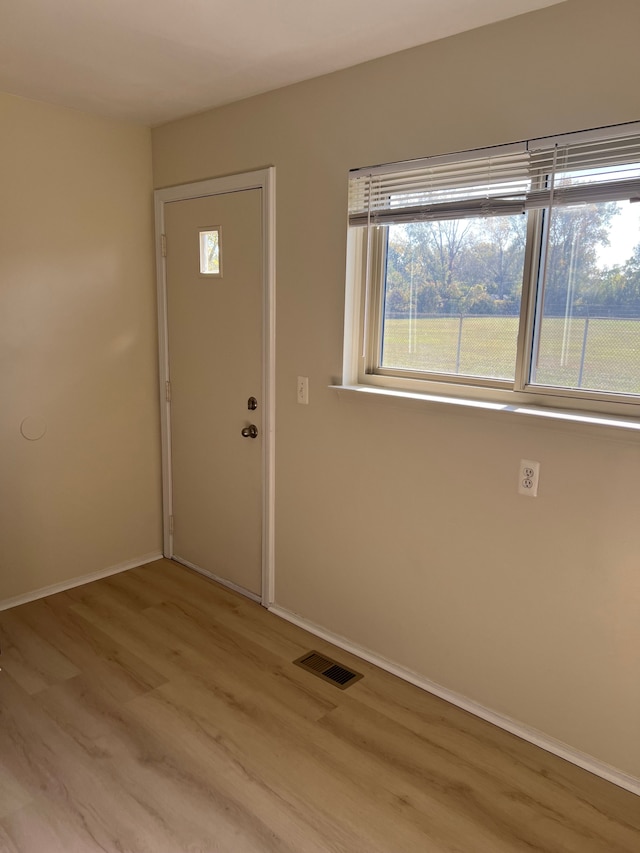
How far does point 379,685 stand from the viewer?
8.45 ft

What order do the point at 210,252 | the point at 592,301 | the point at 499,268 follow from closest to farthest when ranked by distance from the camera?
the point at 592,301 → the point at 499,268 → the point at 210,252

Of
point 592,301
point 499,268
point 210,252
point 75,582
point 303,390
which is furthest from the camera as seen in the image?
point 75,582

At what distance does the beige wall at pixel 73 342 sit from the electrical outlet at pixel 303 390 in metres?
1.15

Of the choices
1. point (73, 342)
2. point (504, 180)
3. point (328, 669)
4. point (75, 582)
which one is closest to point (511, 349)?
point (504, 180)

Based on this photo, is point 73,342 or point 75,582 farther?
point 75,582

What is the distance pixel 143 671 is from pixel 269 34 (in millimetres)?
2497

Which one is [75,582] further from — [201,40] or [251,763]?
[201,40]

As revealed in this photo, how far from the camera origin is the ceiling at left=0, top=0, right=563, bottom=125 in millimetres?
1950

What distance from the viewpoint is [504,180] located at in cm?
211

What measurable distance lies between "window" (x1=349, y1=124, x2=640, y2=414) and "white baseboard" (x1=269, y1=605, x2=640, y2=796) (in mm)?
1186

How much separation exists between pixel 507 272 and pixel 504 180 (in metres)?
0.31

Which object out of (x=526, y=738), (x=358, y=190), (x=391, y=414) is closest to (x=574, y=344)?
(x=391, y=414)

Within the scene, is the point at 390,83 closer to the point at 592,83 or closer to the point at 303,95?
the point at 303,95

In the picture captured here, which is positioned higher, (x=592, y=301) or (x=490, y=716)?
(x=592, y=301)
